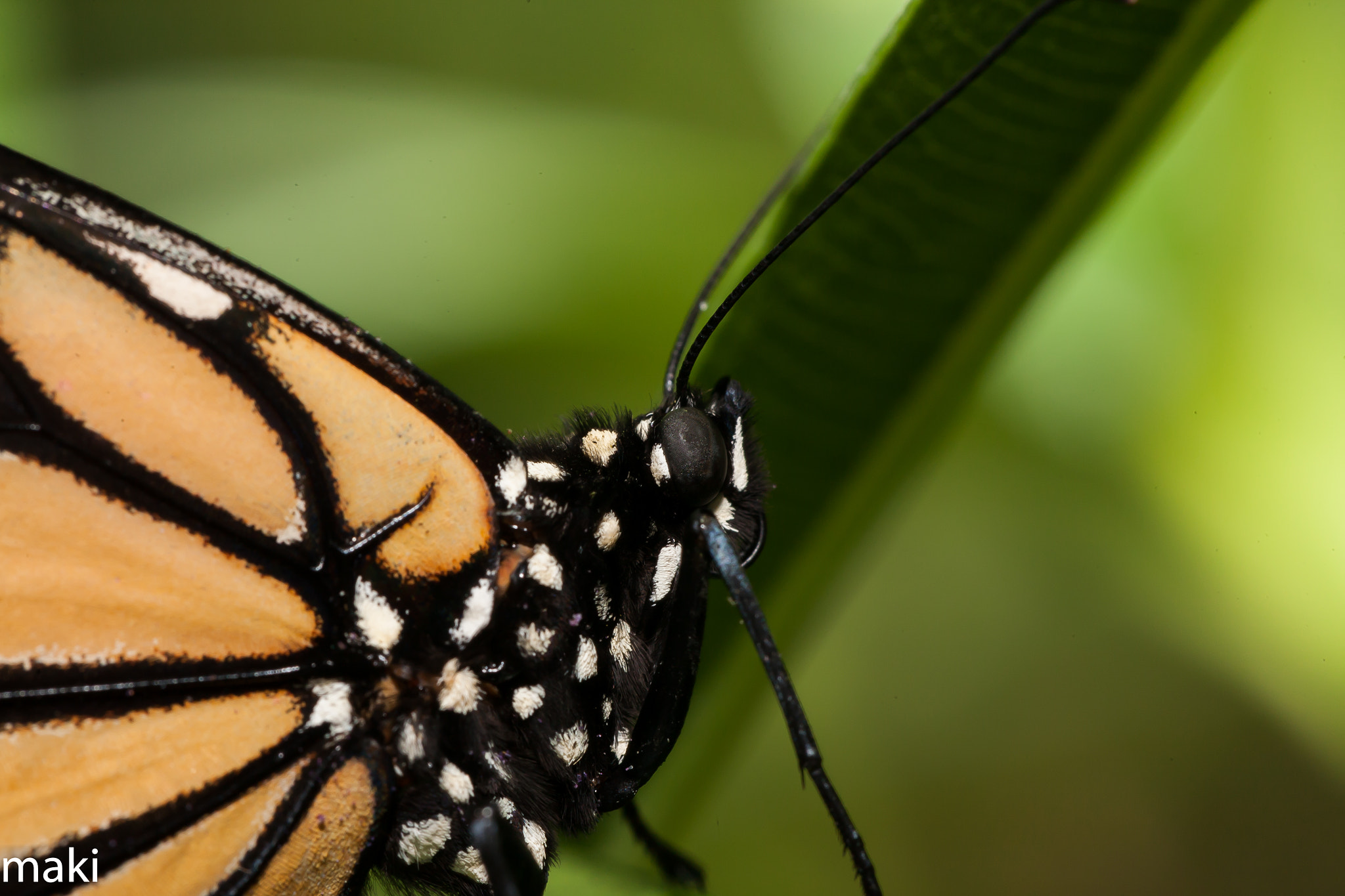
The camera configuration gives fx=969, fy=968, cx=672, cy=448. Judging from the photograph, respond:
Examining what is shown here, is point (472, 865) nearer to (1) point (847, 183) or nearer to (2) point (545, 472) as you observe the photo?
(2) point (545, 472)

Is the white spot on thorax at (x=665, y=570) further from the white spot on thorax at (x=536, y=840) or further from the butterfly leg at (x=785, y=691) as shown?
the white spot on thorax at (x=536, y=840)

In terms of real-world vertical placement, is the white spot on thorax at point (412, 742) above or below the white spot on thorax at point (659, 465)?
below

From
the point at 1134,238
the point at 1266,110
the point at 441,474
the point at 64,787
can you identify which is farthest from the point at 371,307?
the point at 1266,110

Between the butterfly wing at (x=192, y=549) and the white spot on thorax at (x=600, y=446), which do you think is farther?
the white spot on thorax at (x=600, y=446)

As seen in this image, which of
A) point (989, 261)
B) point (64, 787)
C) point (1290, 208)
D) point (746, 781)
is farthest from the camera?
point (746, 781)

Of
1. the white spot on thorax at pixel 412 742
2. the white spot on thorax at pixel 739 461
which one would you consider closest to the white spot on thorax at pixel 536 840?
the white spot on thorax at pixel 412 742

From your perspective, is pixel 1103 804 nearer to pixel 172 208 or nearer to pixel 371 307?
pixel 371 307

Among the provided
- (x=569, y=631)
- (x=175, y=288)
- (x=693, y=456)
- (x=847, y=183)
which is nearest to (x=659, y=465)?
(x=693, y=456)

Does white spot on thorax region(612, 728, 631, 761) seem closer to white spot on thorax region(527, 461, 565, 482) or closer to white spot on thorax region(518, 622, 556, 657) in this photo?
white spot on thorax region(518, 622, 556, 657)
